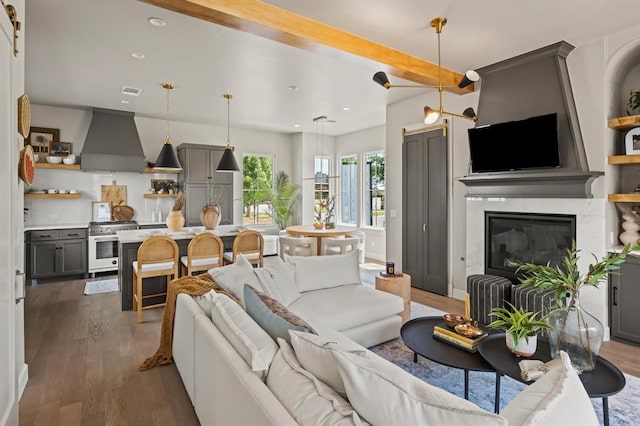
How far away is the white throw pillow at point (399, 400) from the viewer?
98 cm

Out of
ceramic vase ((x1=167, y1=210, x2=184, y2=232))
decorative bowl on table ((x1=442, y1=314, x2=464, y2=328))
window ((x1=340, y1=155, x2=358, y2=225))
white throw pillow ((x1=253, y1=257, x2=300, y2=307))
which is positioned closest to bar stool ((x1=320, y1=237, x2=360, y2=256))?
ceramic vase ((x1=167, y1=210, x2=184, y2=232))

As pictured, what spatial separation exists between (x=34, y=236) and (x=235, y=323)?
18.0 feet

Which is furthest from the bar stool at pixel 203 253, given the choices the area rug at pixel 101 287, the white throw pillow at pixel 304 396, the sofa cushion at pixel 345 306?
the white throw pillow at pixel 304 396

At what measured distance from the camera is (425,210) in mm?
5434

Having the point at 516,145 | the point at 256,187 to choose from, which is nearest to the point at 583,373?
the point at 516,145

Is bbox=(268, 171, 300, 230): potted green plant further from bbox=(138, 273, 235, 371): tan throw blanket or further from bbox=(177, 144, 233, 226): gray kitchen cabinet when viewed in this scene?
bbox=(138, 273, 235, 371): tan throw blanket

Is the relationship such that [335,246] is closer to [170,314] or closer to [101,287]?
[170,314]

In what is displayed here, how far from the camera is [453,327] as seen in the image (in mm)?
2607

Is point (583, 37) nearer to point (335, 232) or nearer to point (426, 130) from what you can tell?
point (426, 130)

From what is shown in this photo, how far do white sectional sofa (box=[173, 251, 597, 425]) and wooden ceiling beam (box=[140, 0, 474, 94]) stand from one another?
6.57ft

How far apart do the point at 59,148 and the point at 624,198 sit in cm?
803

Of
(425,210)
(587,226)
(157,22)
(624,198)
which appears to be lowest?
(587,226)

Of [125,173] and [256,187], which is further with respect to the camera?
[256,187]

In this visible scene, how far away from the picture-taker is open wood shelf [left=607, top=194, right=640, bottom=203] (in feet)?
11.1
